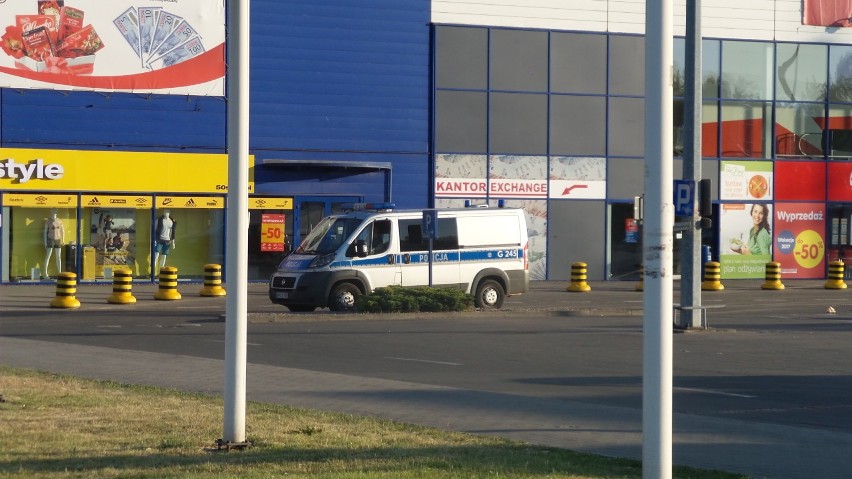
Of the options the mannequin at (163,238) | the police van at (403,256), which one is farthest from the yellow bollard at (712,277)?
the mannequin at (163,238)

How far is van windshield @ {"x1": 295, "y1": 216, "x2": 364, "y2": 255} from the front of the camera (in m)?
25.6

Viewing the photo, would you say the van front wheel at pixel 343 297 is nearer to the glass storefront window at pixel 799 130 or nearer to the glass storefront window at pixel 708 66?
the glass storefront window at pixel 708 66

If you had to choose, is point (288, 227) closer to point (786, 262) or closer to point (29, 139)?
point (29, 139)

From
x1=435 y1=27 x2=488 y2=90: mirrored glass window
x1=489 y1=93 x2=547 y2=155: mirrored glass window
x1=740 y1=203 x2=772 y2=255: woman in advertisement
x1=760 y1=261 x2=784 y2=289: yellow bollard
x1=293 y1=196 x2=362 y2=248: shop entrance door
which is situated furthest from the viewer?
x1=740 y1=203 x2=772 y2=255: woman in advertisement

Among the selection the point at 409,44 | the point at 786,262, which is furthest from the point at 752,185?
the point at 409,44

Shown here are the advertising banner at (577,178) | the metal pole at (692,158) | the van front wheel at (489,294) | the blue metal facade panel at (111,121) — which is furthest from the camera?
the advertising banner at (577,178)

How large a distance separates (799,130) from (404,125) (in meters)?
14.8

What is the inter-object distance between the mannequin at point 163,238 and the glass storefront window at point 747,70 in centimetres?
1965

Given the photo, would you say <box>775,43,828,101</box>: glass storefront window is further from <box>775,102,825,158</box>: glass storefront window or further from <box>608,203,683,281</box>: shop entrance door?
<box>608,203,683,281</box>: shop entrance door

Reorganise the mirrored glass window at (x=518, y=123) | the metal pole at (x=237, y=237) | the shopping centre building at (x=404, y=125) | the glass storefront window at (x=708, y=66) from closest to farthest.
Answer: the metal pole at (x=237, y=237) < the shopping centre building at (x=404, y=125) < the mirrored glass window at (x=518, y=123) < the glass storefront window at (x=708, y=66)

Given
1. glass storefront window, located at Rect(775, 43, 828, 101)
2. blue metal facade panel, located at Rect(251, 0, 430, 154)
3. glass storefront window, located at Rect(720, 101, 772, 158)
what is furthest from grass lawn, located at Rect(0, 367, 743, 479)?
glass storefront window, located at Rect(775, 43, 828, 101)

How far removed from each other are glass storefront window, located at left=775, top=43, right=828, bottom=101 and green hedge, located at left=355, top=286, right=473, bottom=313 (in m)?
22.6

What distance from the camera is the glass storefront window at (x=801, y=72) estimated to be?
43719 millimetres

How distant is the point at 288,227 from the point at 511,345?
20318 millimetres
